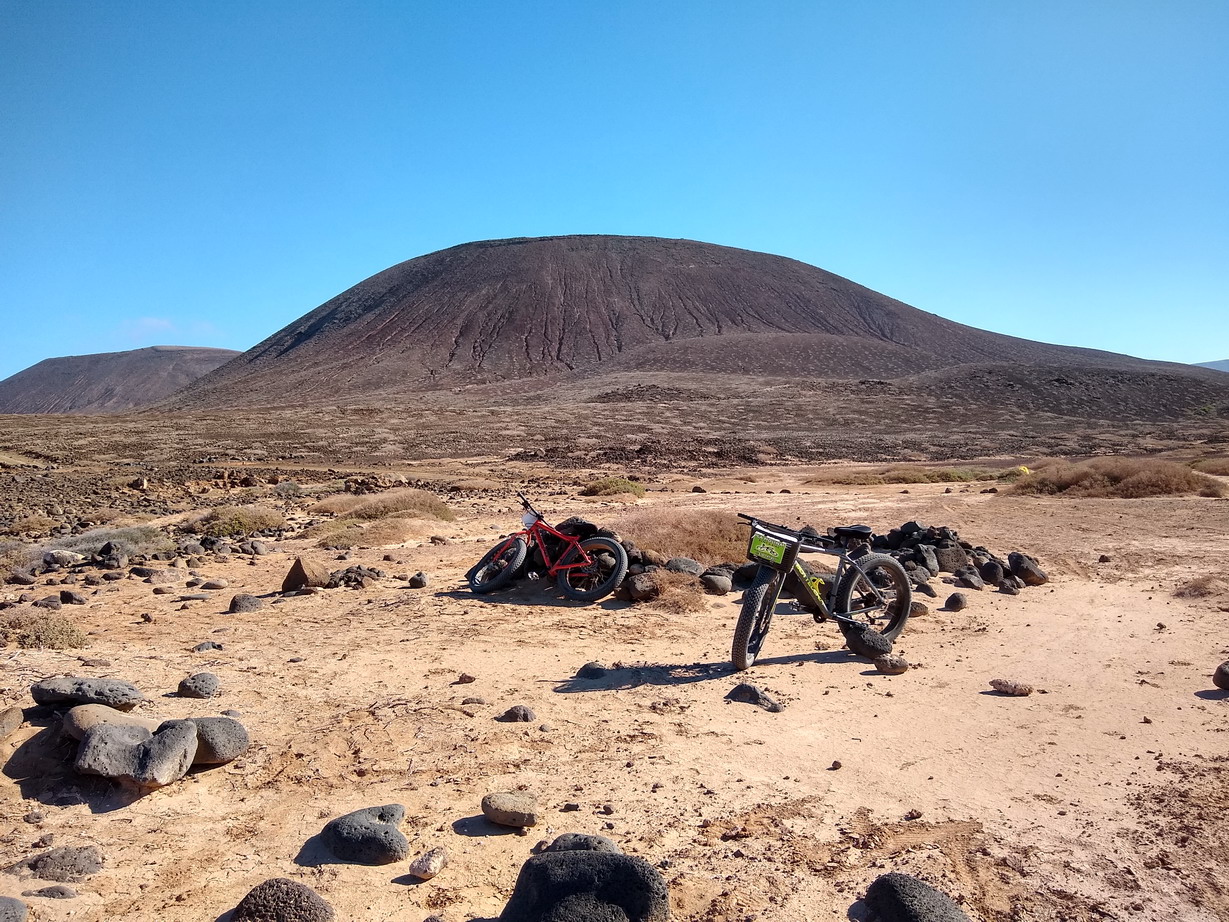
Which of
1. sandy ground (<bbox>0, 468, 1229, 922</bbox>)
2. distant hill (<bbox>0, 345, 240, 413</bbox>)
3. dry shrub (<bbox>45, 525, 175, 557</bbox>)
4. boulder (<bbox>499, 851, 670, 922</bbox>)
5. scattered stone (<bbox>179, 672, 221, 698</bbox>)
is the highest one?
distant hill (<bbox>0, 345, 240, 413</bbox>)

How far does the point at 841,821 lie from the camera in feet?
13.3

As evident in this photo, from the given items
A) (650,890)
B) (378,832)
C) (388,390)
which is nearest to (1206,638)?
(650,890)

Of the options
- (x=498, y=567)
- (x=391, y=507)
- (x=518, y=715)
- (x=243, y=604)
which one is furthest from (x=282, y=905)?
(x=391, y=507)

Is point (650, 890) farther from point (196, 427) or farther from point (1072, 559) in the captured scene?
point (196, 427)

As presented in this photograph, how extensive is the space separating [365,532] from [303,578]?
12.2ft

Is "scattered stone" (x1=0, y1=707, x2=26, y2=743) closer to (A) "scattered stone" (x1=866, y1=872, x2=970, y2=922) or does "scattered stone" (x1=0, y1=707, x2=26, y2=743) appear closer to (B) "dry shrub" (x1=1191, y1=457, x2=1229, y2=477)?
(A) "scattered stone" (x1=866, y1=872, x2=970, y2=922)

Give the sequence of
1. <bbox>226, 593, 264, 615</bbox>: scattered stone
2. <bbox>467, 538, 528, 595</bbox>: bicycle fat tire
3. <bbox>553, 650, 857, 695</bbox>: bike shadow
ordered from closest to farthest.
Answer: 1. <bbox>553, 650, 857, 695</bbox>: bike shadow
2. <bbox>226, 593, 264, 615</bbox>: scattered stone
3. <bbox>467, 538, 528, 595</bbox>: bicycle fat tire

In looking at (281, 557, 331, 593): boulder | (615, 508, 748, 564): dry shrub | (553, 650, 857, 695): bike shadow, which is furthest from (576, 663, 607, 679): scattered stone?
(281, 557, 331, 593): boulder

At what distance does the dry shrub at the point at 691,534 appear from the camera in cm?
1073

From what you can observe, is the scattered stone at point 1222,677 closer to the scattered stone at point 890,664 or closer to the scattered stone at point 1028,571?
the scattered stone at point 890,664

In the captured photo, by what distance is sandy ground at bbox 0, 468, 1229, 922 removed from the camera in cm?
351

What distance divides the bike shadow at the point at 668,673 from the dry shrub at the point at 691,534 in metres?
3.67

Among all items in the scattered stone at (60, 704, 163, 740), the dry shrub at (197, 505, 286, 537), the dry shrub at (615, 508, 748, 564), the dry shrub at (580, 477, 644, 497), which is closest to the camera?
the scattered stone at (60, 704, 163, 740)

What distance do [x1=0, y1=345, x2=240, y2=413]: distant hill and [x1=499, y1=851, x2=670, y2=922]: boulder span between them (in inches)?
6657
